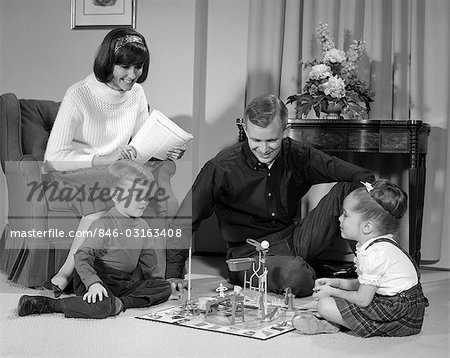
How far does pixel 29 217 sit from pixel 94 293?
30.2 inches

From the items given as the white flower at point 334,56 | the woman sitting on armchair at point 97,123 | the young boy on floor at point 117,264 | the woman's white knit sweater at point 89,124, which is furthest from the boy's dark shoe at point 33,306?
the white flower at point 334,56

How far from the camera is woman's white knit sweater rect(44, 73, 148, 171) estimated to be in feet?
9.59

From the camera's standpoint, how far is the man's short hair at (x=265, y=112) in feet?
8.84

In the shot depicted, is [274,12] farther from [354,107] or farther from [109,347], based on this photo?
[109,347]

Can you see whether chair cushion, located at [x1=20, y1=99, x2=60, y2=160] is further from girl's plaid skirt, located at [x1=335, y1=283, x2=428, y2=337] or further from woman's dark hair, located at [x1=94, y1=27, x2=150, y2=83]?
girl's plaid skirt, located at [x1=335, y1=283, x2=428, y2=337]

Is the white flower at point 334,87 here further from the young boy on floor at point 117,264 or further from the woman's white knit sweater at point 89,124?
the young boy on floor at point 117,264

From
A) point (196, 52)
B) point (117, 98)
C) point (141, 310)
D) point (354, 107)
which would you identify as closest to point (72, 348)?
point (141, 310)

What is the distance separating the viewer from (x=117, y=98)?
10.2 feet

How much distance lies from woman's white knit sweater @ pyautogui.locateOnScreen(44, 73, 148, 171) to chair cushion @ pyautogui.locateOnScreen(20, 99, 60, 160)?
34 centimetres

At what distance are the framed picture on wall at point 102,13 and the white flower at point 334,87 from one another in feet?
3.99

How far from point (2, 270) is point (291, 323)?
163cm

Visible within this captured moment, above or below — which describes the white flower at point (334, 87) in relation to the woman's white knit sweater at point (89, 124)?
above

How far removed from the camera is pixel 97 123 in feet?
9.94

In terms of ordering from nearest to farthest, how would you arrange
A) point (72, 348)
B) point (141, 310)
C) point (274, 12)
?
point (72, 348), point (141, 310), point (274, 12)
